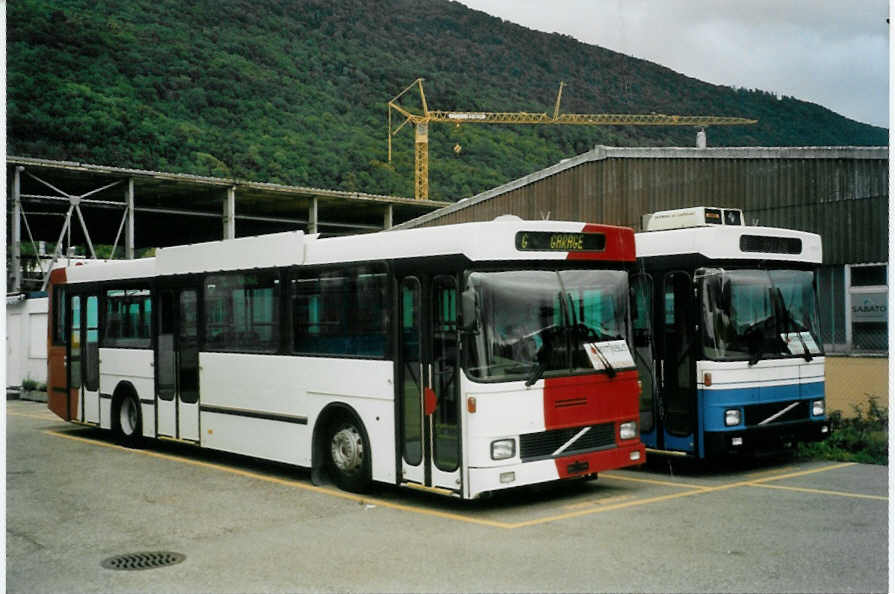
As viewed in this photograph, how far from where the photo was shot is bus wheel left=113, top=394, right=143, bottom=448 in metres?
14.8

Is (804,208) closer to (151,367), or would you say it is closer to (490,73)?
(490,73)

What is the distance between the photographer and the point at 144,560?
25.4 feet

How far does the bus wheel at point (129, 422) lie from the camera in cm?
1483

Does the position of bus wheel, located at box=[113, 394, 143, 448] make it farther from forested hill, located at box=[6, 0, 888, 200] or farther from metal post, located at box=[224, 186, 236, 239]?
metal post, located at box=[224, 186, 236, 239]

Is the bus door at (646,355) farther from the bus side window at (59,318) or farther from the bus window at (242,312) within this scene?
the bus side window at (59,318)

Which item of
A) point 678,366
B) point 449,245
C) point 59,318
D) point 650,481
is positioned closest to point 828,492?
point 650,481

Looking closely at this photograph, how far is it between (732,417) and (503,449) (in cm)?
352

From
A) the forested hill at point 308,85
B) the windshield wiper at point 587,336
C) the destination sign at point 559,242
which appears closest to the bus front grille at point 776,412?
the windshield wiper at point 587,336

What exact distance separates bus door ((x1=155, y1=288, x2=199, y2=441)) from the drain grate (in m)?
5.44

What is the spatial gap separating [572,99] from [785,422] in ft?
32.2

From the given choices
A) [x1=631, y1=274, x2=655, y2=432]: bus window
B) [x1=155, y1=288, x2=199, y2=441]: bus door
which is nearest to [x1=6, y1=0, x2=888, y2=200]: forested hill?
[x1=631, y1=274, x2=655, y2=432]: bus window

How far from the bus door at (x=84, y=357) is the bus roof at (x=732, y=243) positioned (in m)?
9.36

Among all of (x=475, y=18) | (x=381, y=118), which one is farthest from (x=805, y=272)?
(x=381, y=118)

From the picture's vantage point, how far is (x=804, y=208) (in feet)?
53.4
